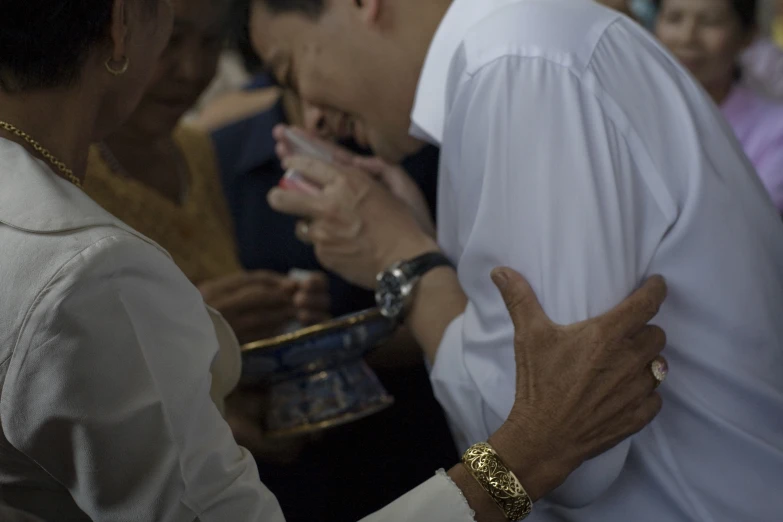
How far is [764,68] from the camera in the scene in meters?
2.87

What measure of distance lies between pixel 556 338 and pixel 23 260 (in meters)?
0.56

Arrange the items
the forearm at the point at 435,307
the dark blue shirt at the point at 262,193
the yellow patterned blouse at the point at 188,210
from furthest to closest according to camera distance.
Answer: the dark blue shirt at the point at 262,193, the yellow patterned blouse at the point at 188,210, the forearm at the point at 435,307

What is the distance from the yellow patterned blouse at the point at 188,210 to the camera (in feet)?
5.39

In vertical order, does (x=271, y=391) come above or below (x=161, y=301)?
below

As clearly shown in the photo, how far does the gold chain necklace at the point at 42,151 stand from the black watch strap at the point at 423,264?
528mm

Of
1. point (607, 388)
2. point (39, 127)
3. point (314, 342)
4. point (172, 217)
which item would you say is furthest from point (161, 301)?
point (172, 217)

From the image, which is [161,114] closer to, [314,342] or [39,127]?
[314,342]

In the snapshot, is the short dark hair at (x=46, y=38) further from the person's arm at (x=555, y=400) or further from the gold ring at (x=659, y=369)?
the gold ring at (x=659, y=369)

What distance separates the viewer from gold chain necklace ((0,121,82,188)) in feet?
2.68

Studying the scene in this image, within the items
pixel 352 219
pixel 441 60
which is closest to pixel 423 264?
pixel 352 219

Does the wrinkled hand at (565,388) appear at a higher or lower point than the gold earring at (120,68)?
lower

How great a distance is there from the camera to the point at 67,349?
0.71 meters

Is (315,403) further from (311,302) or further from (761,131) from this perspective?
(761,131)

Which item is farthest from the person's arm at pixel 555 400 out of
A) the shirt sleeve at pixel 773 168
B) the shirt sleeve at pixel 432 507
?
the shirt sleeve at pixel 773 168
